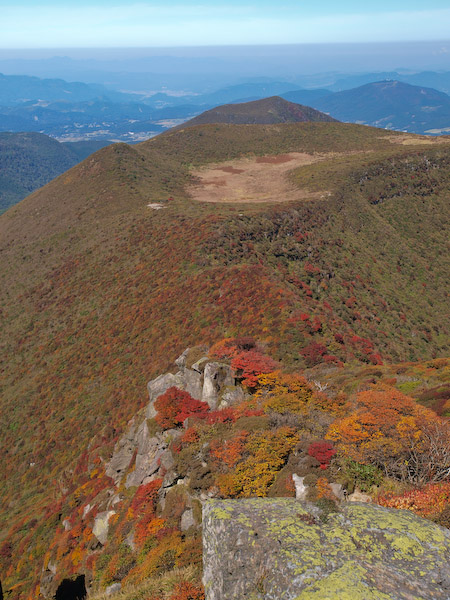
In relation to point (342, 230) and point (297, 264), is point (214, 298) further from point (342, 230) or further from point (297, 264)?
point (342, 230)

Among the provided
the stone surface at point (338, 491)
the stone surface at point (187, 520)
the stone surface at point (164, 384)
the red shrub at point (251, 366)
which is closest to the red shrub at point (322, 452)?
the stone surface at point (338, 491)

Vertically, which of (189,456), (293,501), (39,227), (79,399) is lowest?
(79,399)

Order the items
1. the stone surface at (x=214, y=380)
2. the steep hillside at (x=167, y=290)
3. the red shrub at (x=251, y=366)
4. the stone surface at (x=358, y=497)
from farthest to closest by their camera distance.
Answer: the steep hillside at (x=167, y=290), the stone surface at (x=214, y=380), the red shrub at (x=251, y=366), the stone surface at (x=358, y=497)

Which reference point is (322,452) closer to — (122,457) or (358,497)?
(358,497)

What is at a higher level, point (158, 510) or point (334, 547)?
point (334, 547)

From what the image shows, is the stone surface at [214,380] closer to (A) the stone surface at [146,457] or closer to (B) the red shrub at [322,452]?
(A) the stone surface at [146,457]

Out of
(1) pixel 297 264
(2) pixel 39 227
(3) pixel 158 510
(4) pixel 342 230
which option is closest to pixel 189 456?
(3) pixel 158 510
